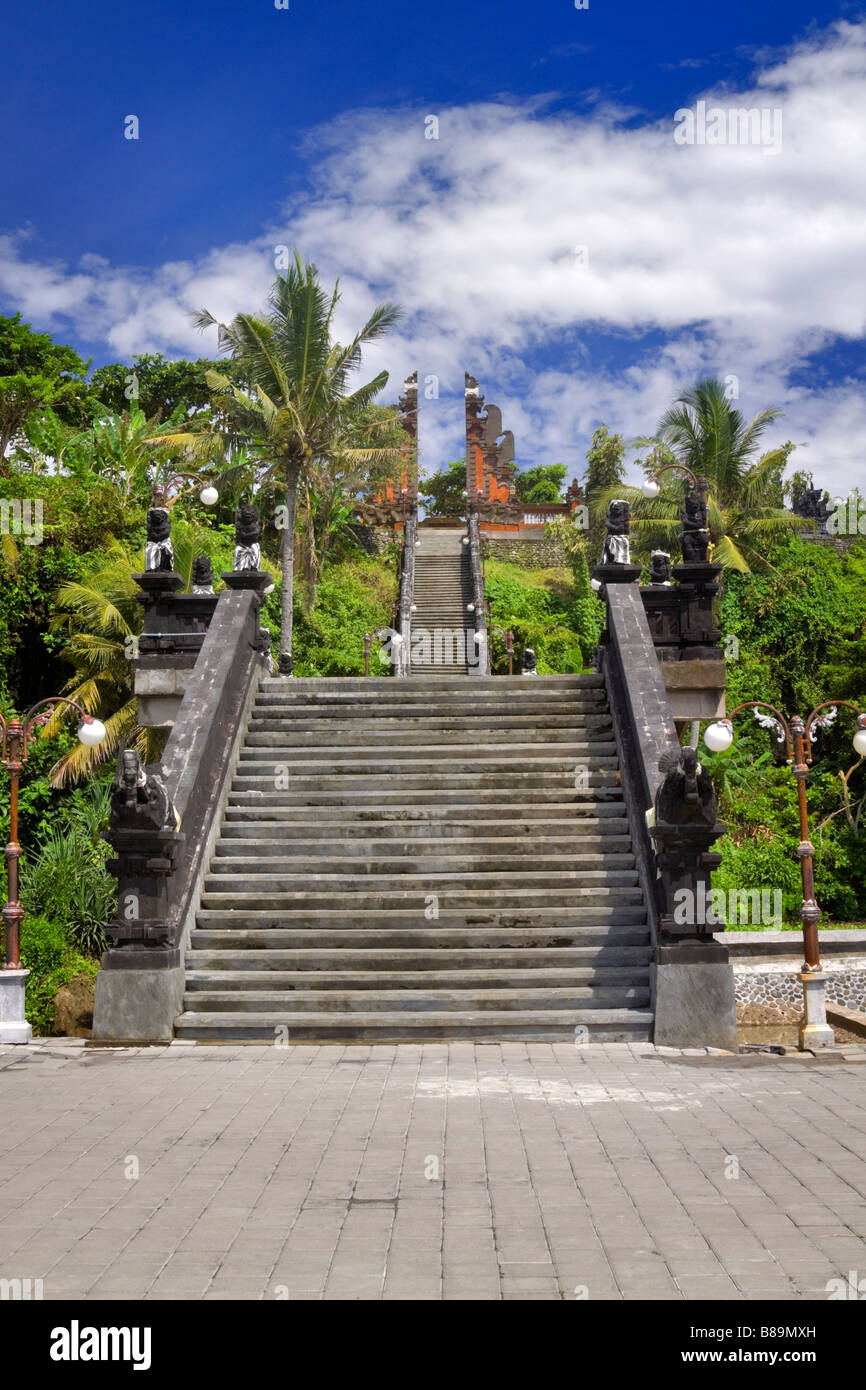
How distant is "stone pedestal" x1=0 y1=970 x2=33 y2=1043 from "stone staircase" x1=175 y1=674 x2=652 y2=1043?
4.96 ft

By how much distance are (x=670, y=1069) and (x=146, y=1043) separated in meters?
4.12

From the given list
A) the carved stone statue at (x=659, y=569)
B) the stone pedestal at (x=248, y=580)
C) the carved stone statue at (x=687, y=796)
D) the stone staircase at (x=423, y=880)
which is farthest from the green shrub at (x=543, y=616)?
the carved stone statue at (x=687, y=796)

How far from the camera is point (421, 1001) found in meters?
9.25

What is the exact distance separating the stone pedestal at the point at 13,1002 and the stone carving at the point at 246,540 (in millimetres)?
6064

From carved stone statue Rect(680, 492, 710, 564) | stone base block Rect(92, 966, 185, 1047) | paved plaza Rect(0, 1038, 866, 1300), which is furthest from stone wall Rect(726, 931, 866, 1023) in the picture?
stone base block Rect(92, 966, 185, 1047)

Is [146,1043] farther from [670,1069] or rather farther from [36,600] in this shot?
[36,600]

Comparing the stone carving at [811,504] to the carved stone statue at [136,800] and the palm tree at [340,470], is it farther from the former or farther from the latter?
the carved stone statue at [136,800]

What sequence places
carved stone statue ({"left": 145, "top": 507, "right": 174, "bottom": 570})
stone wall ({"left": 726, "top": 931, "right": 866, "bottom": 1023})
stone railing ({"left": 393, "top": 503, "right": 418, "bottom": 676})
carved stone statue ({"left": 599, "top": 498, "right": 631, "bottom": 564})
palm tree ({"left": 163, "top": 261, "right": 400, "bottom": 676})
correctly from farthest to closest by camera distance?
stone railing ({"left": 393, "top": 503, "right": 418, "bottom": 676}) < palm tree ({"left": 163, "top": 261, "right": 400, "bottom": 676}) < stone wall ({"left": 726, "top": 931, "right": 866, "bottom": 1023}) < carved stone statue ({"left": 599, "top": 498, "right": 631, "bottom": 564}) < carved stone statue ({"left": 145, "top": 507, "right": 174, "bottom": 570})

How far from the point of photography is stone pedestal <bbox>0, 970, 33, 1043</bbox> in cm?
962

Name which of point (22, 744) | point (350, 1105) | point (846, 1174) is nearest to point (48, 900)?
point (22, 744)

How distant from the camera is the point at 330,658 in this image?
29.3 metres

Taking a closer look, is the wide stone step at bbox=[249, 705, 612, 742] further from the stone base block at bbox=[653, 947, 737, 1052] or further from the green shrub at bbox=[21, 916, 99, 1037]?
the stone base block at bbox=[653, 947, 737, 1052]

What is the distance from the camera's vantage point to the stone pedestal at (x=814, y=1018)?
30.6ft

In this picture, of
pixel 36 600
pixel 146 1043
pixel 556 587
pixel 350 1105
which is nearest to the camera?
pixel 350 1105
